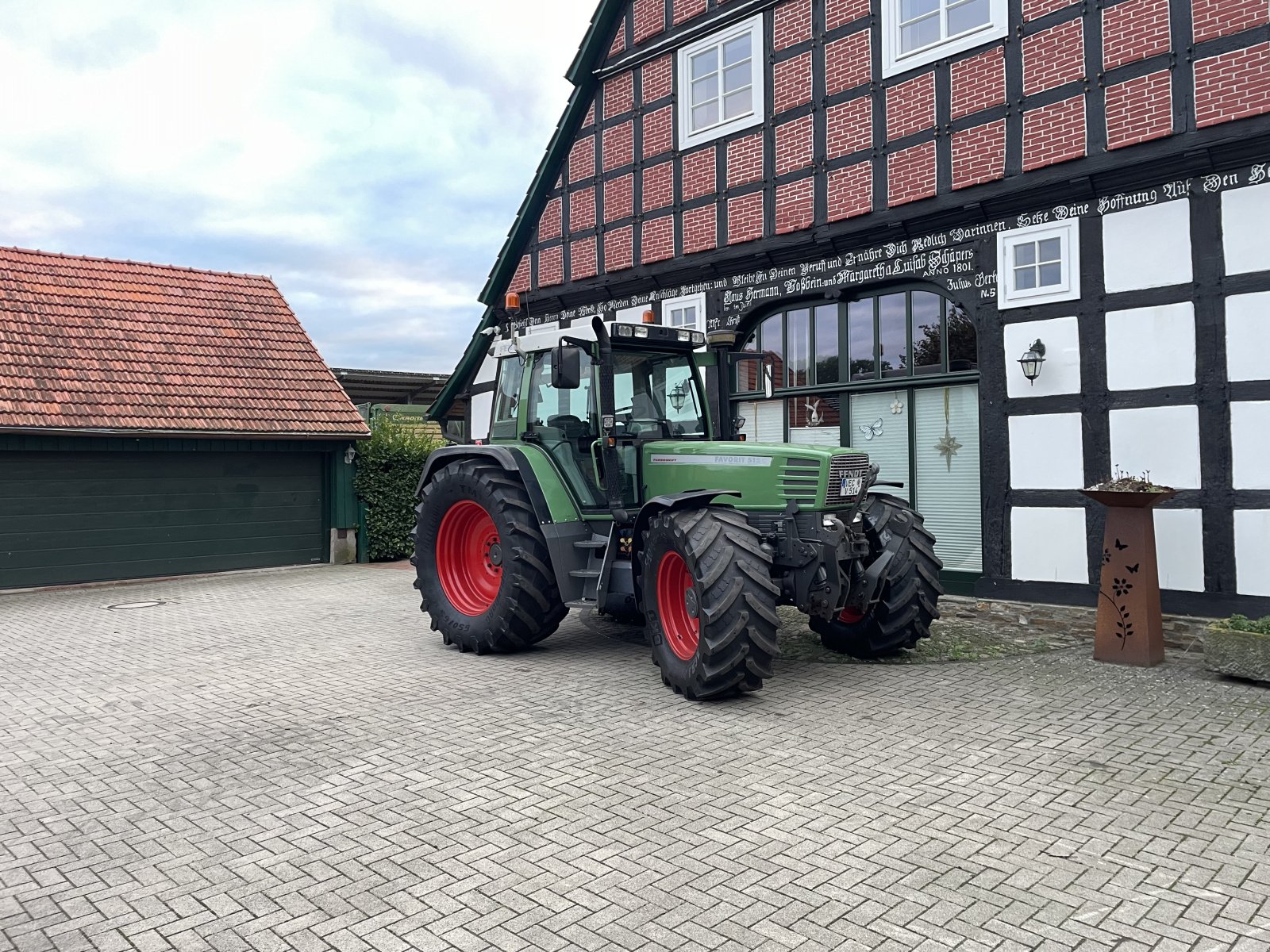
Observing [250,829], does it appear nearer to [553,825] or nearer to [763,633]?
[553,825]

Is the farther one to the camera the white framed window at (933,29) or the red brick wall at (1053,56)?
the white framed window at (933,29)

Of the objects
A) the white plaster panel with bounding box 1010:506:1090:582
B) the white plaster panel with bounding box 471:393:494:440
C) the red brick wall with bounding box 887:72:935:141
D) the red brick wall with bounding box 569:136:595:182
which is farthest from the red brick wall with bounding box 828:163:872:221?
the white plaster panel with bounding box 471:393:494:440

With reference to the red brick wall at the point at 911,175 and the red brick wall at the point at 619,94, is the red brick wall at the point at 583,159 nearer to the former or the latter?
the red brick wall at the point at 619,94

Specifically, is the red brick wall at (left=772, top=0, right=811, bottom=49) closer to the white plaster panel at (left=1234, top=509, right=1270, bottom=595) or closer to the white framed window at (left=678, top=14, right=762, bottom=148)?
the white framed window at (left=678, top=14, right=762, bottom=148)

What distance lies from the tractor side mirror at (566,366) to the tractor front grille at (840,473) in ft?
5.92

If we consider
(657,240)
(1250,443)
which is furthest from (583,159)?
(1250,443)

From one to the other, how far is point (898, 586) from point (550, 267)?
9226 mm

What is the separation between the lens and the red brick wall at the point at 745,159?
11.7m

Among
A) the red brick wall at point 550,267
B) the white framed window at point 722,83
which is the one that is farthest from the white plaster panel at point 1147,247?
the red brick wall at point 550,267

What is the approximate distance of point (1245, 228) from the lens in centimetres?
806

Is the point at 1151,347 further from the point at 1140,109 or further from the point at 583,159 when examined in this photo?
the point at 583,159

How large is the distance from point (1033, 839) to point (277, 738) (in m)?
3.83

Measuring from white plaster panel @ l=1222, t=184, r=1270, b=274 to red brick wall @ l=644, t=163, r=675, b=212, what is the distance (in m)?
6.59

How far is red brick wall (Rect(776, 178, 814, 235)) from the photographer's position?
11.1 metres
